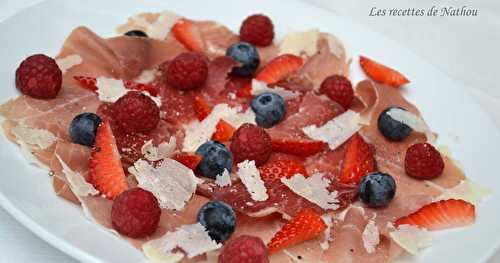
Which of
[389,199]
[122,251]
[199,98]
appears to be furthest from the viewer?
[199,98]

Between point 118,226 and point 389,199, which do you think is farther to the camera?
point 389,199

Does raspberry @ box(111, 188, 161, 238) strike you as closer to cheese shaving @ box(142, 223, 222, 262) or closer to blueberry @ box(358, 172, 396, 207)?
cheese shaving @ box(142, 223, 222, 262)

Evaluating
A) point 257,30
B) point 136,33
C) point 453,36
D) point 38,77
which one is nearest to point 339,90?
point 257,30

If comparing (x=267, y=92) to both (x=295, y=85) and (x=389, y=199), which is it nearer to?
(x=295, y=85)

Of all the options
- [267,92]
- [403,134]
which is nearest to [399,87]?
[403,134]

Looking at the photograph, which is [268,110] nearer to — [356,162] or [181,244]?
[356,162]

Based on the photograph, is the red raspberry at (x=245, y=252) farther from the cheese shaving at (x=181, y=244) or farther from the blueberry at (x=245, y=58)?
the blueberry at (x=245, y=58)
